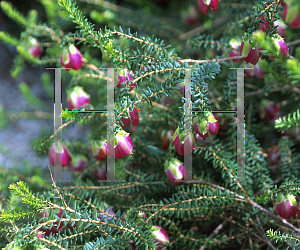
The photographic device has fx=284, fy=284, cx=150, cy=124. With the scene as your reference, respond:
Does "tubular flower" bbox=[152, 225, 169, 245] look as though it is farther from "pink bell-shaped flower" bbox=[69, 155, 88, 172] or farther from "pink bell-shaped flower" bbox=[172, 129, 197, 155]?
"pink bell-shaped flower" bbox=[69, 155, 88, 172]

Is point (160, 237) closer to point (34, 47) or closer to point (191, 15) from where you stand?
point (34, 47)

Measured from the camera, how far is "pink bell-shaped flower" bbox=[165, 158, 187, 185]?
1.71ft

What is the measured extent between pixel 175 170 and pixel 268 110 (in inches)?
12.7

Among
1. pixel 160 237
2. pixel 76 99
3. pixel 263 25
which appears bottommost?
pixel 160 237

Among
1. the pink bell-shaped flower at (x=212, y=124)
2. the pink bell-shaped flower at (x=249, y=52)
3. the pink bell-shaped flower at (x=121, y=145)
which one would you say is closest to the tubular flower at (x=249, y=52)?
the pink bell-shaped flower at (x=249, y=52)

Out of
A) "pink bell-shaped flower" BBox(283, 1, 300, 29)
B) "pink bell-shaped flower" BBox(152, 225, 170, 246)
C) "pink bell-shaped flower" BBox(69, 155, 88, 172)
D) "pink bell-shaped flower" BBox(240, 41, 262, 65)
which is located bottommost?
"pink bell-shaped flower" BBox(152, 225, 170, 246)

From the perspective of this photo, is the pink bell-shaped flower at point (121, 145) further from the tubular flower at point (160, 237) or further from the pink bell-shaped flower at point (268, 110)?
the pink bell-shaped flower at point (268, 110)

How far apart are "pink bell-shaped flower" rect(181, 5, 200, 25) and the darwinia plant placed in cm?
1

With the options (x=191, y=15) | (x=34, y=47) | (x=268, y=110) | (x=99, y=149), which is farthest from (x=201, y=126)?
(x=191, y=15)

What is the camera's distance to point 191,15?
35.0 inches

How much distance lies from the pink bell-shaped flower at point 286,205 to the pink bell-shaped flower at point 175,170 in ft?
0.54

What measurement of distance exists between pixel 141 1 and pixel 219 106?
51 centimetres

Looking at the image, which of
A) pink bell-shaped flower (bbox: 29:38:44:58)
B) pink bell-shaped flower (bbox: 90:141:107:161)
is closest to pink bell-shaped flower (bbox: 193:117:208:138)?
pink bell-shaped flower (bbox: 90:141:107:161)

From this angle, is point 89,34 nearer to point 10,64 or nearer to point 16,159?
point 16,159
